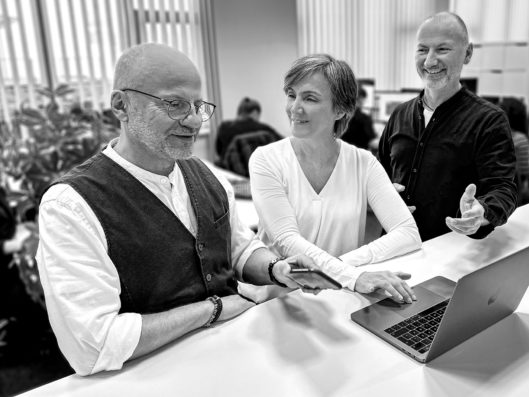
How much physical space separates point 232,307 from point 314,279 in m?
0.25

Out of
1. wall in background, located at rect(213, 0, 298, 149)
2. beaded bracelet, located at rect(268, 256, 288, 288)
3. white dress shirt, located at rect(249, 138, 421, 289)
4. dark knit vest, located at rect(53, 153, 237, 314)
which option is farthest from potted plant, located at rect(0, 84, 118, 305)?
wall in background, located at rect(213, 0, 298, 149)

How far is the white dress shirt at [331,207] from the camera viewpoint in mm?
1553

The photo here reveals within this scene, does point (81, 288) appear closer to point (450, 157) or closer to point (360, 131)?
point (450, 157)

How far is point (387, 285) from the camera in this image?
1.26m

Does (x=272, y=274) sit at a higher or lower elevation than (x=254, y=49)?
lower

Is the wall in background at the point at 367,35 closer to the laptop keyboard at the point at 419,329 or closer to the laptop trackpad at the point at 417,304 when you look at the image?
the laptop trackpad at the point at 417,304

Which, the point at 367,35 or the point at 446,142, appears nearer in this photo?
the point at 446,142

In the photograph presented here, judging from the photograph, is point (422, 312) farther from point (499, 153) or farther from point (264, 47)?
point (264, 47)

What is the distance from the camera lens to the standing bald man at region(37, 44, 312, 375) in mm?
1003

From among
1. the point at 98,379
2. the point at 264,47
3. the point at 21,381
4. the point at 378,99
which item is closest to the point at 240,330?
the point at 98,379

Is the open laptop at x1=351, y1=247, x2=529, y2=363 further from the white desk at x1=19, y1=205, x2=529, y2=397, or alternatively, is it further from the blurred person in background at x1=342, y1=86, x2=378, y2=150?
the blurred person in background at x1=342, y1=86, x2=378, y2=150

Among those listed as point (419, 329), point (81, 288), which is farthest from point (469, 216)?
point (81, 288)

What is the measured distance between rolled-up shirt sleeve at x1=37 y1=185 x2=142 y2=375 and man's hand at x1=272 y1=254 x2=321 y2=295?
0.43m

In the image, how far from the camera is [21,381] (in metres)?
2.34
